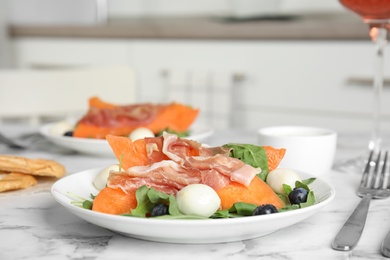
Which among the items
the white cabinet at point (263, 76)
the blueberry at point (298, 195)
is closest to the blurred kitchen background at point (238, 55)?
the white cabinet at point (263, 76)

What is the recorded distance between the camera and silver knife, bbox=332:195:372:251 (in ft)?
2.52

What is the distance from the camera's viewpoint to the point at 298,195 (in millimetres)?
846

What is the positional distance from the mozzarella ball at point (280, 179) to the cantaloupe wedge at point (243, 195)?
64 millimetres

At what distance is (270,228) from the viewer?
30.1 inches

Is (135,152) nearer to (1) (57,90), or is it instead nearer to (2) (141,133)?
(2) (141,133)

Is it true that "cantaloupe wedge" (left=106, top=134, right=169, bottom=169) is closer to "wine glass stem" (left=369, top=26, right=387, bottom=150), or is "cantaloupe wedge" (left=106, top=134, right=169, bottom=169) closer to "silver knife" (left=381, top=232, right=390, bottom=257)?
"silver knife" (left=381, top=232, right=390, bottom=257)

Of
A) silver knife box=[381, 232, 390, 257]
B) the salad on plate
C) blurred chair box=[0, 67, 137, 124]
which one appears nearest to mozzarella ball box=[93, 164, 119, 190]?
the salad on plate

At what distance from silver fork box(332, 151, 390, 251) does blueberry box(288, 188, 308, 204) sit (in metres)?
0.06

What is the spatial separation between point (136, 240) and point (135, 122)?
2.17ft

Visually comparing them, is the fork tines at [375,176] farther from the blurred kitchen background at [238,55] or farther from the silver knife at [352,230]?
the blurred kitchen background at [238,55]

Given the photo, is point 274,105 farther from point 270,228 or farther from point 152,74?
point 270,228

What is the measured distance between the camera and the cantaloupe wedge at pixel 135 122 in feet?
4.69

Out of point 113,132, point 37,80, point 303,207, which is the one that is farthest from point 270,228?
point 37,80

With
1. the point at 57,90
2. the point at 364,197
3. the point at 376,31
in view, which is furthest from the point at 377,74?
the point at 57,90
